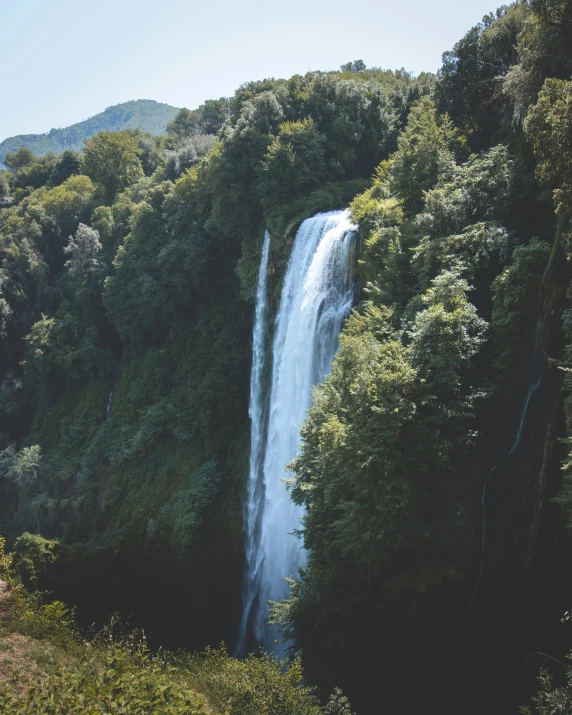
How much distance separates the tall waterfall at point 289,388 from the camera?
20.8m

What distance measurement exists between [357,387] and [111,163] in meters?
48.6

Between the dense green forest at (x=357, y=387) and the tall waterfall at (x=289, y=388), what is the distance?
125 cm

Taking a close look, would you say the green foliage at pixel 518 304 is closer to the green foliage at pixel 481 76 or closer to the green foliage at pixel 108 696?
the green foliage at pixel 481 76

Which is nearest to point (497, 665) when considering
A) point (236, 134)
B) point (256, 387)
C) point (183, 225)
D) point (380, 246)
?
point (380, 246)

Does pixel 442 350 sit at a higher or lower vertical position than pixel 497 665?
higher

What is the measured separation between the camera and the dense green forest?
12.0m

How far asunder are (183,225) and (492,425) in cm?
2676

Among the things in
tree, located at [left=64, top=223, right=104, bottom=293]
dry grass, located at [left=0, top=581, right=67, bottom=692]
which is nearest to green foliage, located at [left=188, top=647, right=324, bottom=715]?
dry grass, located at [left=0, top=581, right=67, bottom=692]

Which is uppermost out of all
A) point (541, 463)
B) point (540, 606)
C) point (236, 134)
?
point (236, 134)

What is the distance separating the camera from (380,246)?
1880 centimetres

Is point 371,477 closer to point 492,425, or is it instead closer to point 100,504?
point 492,425

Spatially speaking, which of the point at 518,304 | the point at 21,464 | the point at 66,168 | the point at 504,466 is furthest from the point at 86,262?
the point at 504,466

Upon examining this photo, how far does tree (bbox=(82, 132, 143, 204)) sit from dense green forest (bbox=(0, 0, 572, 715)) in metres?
6.69

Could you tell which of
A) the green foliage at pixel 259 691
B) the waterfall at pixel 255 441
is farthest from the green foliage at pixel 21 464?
the green foliage at pixel 259 691
